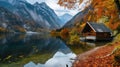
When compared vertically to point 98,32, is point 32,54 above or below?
above

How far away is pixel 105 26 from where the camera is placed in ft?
273

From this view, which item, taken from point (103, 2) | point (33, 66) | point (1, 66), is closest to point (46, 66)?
point (33, 66)

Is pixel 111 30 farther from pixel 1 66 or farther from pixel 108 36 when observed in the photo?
pixel 1 66

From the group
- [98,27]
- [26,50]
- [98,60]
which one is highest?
[98,60]

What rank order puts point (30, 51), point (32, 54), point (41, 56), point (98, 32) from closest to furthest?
1. point (41, 56)
2. point (32, 54)
3. point (30, 51)
4. point (98, 32)

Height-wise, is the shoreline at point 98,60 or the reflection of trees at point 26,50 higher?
the shoreline at point 98,60

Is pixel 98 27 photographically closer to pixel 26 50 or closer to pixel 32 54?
pixel 26 50

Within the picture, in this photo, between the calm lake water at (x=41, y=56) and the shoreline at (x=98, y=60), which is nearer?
the shoreline at (x=98, y=60)

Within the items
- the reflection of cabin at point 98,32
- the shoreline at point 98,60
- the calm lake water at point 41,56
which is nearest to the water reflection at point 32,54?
the calm lake water at point 41,56

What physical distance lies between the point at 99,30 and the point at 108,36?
353cm

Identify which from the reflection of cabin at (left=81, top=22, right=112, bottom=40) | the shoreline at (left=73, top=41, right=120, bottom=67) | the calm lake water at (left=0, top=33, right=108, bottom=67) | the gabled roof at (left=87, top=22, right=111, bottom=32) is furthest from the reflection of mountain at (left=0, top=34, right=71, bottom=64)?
the gabled roof at (left=87, top=22, right=111, bottom=32)

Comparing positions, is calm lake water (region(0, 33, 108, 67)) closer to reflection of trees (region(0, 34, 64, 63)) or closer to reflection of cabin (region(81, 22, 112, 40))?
reflection of trees (region(0, 34, 64, 63))

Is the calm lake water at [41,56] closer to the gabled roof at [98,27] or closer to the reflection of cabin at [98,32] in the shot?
the reflection of cabin at [98,32]

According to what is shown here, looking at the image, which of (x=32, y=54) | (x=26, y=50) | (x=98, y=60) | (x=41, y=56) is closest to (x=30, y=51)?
(x=26, y=50)
